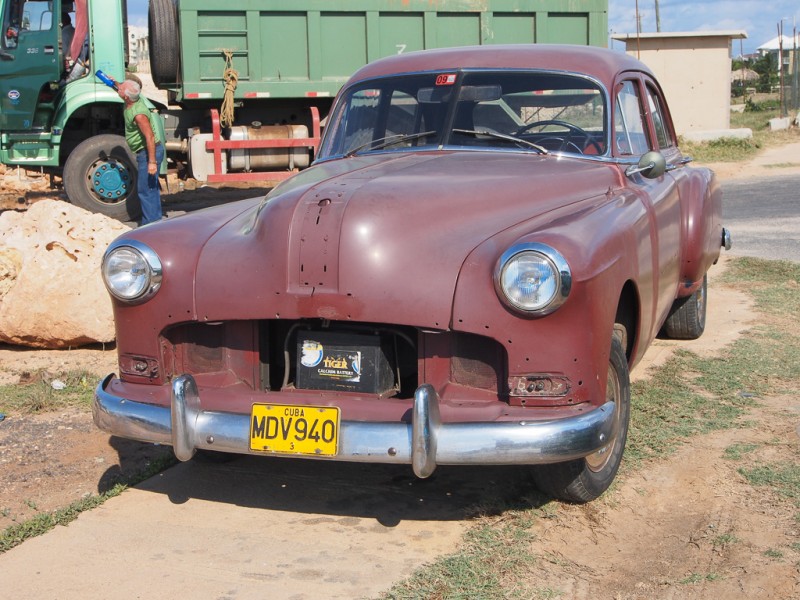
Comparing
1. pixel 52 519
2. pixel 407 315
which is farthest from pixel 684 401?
pixel 52 519

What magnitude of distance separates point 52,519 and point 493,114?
8.62 feet

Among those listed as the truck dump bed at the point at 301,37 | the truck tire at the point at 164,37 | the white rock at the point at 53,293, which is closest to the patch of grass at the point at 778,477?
the white rock at the point at 53,293

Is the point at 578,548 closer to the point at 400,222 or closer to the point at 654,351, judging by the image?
the point at 400,222

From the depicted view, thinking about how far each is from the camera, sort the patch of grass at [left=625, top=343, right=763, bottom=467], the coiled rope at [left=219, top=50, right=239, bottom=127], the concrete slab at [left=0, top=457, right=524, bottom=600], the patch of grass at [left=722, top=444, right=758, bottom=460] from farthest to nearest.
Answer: the coiled rope at [left=219, top=50, right=239, bottom=127], the patch of grass at [left=625, top=343, right=763, bottom=467], the patch of grass at [left=722, top=444, right=758, bottom=460], the concrete slab at [left=0, top=457, right=524, bottom=600]

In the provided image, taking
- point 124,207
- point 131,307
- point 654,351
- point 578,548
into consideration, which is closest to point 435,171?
point 131,307

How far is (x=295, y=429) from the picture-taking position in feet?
11.4

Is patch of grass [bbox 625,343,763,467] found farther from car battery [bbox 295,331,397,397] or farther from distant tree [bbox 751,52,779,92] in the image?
distant tree [bbox 751,52,779,92]

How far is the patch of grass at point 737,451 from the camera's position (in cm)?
438

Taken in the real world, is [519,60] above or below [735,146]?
above

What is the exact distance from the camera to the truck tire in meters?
13.0

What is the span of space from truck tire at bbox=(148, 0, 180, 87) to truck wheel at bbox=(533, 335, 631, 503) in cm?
1053

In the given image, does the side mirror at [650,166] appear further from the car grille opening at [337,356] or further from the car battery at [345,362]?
the car battery at [345,362]

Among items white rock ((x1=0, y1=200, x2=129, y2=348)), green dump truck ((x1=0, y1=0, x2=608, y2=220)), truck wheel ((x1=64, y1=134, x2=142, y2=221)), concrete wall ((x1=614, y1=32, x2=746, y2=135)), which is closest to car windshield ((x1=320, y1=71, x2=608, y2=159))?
white rock ((x1=0, y1=200, x2=129, y2=348))

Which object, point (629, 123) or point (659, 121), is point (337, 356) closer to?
point (629, 123)
